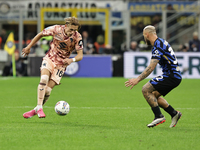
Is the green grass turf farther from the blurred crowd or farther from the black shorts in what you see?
the blurred crowd

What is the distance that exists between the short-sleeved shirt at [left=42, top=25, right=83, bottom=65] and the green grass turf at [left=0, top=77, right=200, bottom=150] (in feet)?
3.70

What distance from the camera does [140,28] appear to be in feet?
81.3

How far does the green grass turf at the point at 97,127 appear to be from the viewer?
5785 millimetres

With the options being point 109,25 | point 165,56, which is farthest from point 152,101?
point 109,25

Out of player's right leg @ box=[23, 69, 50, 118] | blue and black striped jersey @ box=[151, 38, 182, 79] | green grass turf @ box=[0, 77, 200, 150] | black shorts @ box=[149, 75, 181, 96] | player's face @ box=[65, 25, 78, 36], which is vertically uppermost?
player's face @ box=[65, 25, 78, 36]

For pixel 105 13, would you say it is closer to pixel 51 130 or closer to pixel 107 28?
pixel 107 28

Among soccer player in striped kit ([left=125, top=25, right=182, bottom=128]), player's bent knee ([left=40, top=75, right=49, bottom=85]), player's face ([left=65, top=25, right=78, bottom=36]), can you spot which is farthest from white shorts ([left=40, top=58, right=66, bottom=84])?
soccer player in striped kit ([left=125, top=25, right=182, bottom=128])

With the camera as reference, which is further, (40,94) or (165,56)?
(40,94)

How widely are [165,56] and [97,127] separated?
1.55 metres

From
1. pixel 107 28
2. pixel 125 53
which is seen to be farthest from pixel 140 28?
pixel 125 53

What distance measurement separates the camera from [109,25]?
22.9 m

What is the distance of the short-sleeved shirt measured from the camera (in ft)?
26.8

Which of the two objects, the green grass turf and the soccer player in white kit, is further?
the soccer player in white kit

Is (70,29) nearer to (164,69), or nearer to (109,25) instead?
(164,69)
